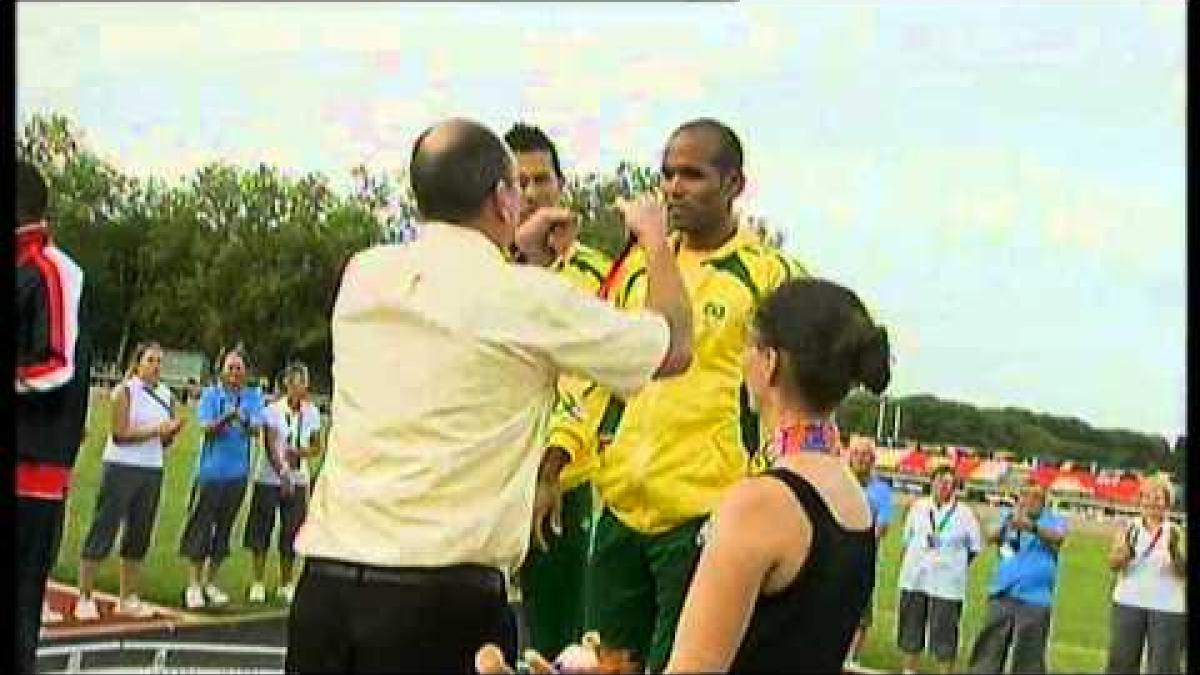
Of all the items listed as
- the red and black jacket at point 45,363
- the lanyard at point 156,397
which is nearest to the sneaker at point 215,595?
the lanyard at point 156,397

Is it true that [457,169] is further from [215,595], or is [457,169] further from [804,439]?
[215,595]

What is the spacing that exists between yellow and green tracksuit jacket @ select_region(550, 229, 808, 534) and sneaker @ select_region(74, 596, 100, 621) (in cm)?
324

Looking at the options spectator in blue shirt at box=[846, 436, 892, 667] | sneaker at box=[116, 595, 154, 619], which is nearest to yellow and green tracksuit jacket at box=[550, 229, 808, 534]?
spectator in blue shirt at box=[846, 436, 892, 667]

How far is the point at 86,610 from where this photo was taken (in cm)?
593

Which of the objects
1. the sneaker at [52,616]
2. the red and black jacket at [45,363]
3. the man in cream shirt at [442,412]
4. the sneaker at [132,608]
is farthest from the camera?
the sneaker at [132,608]

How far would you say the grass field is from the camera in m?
6.00

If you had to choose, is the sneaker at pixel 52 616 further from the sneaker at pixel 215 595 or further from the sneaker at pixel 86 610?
the sneaker at pixel 215 595

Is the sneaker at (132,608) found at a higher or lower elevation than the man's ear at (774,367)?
lower

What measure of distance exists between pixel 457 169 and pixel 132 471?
13.5 ft

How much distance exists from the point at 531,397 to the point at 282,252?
11.5ft

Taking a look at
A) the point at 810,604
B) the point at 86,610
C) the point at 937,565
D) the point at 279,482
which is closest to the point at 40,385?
the point at 810,604

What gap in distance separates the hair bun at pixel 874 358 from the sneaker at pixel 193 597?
4724 millimetres

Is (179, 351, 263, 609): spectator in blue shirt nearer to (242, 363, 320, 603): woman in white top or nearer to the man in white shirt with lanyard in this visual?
(242, 363, 320, 603): woman in white top

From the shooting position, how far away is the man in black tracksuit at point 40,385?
3.27m
